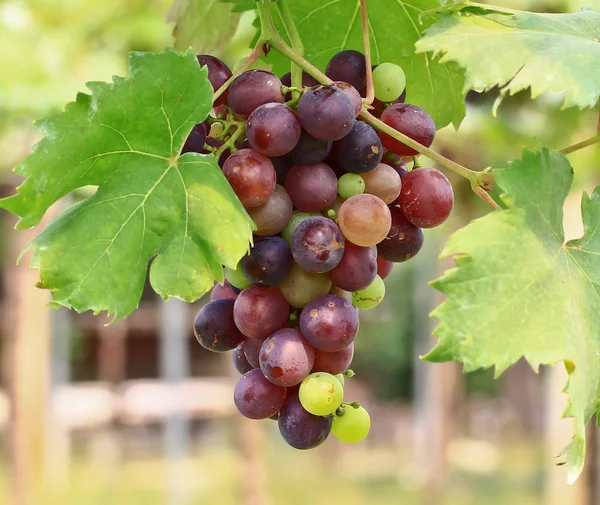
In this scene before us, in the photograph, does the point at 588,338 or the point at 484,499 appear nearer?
the point at 588,338

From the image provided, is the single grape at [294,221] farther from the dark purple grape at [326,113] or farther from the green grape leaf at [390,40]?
the green grape leaf at [390,40]

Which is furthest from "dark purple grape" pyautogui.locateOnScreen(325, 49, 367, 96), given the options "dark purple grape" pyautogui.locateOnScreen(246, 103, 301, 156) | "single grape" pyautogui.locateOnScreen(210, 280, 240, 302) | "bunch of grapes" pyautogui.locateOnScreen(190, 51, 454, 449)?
"single grape" pyautogui.locateOnScreen(210, 280, 240, 302)

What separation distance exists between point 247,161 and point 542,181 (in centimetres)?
22

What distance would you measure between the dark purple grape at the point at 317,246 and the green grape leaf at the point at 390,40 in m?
0.24

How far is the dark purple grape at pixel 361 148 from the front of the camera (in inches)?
24.0

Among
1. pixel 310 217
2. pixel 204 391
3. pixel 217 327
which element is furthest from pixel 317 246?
pixel 204 391

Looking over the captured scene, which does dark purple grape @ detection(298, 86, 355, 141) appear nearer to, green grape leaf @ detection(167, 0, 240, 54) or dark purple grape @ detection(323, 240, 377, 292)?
dark purple grape @ detection(323, 240, 377, 292)

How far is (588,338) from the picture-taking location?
583mm

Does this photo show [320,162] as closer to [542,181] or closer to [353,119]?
[353,119]

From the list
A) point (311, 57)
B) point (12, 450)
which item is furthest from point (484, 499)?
point (311, 57)

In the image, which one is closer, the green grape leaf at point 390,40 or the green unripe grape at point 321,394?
the green unripe grape at point 321,394

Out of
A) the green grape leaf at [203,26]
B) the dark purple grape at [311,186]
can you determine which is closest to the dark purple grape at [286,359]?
the dark purple grape at [311,186]

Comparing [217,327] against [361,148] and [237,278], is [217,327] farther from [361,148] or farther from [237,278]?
[361,148]

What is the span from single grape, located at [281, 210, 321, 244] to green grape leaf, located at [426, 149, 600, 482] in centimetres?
13
